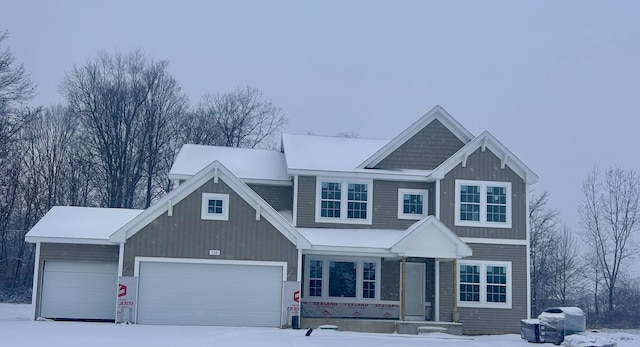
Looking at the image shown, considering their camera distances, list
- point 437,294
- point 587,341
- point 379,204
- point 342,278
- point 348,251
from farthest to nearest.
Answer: point 379,204 < point 342,278 < point 437,294 < point 348,251 < point 587,341

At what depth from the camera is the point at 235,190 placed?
914 inches

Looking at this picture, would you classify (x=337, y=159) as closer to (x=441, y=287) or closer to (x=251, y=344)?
(x=441, y=287)

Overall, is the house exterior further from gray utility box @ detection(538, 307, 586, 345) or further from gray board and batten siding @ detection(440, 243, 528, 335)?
gray utility box @ detection(538, 307, 586, 345)

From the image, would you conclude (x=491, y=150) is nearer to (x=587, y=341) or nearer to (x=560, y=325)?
(x=560, y=325)

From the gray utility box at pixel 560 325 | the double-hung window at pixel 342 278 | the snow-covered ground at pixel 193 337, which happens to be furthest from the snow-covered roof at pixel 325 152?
the gray utility box at pixel 560 325

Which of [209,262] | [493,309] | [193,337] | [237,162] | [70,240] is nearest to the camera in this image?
[193,337]

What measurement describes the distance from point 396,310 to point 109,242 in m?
10.5

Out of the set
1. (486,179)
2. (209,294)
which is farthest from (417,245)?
(209,294)

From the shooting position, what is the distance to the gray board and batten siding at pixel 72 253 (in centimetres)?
2370

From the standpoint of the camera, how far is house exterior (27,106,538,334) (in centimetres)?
2302

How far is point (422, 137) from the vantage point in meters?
26.7

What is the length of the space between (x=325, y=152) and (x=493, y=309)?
867 cm

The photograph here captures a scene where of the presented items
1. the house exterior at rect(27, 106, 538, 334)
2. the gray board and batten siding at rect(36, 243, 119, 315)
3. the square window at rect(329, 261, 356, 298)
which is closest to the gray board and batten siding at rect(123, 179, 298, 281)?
the house exterior at rect(27, 106, 538, 334)

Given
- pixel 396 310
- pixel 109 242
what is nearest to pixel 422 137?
pixel 396 310
